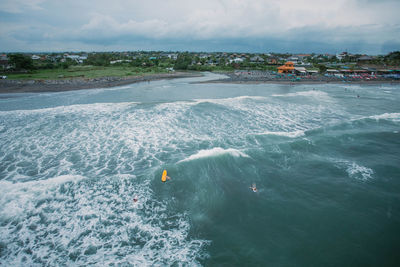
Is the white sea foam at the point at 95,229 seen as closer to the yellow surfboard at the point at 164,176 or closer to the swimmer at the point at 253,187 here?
the yellow surfboard at the point at 164,176

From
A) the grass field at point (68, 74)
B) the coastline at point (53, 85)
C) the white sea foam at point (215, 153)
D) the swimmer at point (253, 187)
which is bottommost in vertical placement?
the swimmer at point (253, 187)

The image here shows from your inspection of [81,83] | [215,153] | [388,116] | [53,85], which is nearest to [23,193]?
[215,153]

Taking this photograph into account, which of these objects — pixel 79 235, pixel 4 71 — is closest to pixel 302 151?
pixel 79 235

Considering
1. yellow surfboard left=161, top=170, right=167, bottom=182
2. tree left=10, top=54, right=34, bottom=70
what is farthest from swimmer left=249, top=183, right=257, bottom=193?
tree left=10, top=54, right=34, bottom=70

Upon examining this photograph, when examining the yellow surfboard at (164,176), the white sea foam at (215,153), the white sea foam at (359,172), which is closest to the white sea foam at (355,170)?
the white sea foam at (359,172)

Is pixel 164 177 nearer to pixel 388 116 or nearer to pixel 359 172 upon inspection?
pixel 359 172

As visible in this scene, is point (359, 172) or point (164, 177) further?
point (359, 172)

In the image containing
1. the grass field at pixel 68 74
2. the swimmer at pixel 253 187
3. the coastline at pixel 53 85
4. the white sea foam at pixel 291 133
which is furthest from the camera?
the grass field at pixel 68 74

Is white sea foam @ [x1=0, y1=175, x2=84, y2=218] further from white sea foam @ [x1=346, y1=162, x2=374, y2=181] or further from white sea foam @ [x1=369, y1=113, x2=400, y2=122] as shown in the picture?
white sea foam @ [x1=369, y1=113, x2=400, y2=122]
